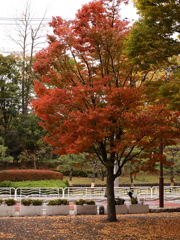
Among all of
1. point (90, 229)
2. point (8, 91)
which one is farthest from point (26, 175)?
point (90, 229)

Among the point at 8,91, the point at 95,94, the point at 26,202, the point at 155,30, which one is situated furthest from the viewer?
the point at 8,91

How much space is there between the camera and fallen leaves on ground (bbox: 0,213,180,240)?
383 inches

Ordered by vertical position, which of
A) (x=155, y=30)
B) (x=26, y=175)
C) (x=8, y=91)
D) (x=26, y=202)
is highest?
(x=8, y=91)

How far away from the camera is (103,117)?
1101cm

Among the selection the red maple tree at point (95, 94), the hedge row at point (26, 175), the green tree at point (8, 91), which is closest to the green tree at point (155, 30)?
the red maple tree at point (95, 94)

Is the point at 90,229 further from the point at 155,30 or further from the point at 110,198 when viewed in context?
the point at 155,30

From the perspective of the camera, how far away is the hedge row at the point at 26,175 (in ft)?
96.6

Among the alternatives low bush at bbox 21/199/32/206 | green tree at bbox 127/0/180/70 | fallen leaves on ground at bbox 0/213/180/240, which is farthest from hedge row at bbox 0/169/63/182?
green tree at bbox 127/0/180/70

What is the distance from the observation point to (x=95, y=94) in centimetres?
1186


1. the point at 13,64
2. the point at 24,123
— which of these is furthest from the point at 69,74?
the point at 13,64

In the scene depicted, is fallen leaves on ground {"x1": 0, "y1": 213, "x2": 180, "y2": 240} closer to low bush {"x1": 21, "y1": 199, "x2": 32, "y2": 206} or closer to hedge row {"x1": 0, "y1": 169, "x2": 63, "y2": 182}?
low bush {"x1": 21, "y1": 199, "x2": 32, "y2": 206}

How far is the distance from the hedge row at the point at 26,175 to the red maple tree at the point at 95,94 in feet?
60.4

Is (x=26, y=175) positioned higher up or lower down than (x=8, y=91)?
lower down

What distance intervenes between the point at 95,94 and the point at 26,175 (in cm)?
2017
